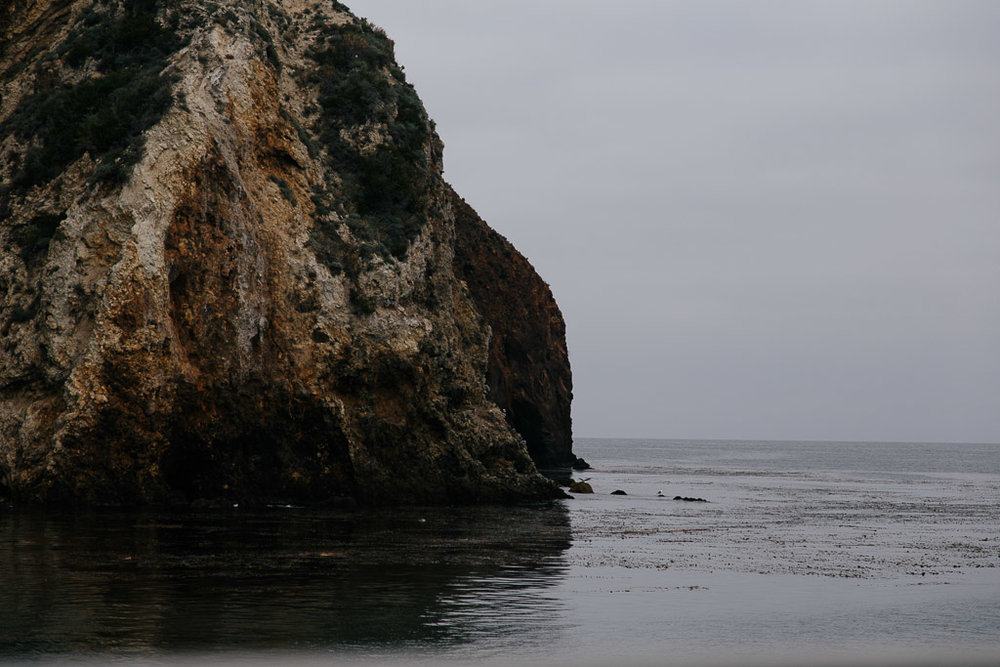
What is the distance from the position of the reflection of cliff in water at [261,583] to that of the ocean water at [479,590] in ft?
0.21

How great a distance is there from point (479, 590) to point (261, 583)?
4264 millimetres

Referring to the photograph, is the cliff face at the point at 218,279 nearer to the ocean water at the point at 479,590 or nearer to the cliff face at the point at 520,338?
the ocean water at the point at 479,590

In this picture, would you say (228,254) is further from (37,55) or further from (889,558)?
(889,558)

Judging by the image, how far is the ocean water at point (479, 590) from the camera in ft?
49.1

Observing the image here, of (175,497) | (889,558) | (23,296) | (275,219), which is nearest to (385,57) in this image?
(275,219)

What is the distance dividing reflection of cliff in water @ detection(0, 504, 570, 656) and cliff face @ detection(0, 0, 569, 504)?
5185mm

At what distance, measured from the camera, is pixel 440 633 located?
15852mm

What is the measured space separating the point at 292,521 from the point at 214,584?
13875 mm

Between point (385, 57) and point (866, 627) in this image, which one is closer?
point (866, 627)

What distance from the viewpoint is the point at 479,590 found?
2030 cm

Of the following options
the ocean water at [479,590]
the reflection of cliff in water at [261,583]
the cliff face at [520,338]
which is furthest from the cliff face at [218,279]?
the cliff face at [520,338]

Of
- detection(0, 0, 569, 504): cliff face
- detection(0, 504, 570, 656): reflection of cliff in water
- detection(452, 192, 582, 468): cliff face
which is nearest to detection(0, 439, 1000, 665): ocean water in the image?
detection(0, 504, 570, 656): reflection of cliff in water

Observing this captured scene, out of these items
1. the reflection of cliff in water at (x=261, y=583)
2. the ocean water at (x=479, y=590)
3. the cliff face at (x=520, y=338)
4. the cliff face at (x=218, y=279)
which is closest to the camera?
the ocean water at (x=479, y=590)

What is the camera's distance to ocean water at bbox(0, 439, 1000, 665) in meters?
15.0
